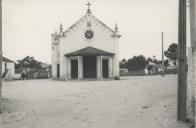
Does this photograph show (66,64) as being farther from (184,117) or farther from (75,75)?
(184,117)

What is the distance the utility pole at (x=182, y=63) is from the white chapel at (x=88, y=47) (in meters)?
29.0

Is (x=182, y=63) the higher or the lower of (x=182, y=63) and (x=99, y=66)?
the lower

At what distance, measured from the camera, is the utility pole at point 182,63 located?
34.9 feet

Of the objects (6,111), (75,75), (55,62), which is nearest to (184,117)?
(6,111)

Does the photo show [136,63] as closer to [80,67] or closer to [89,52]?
[80,67]

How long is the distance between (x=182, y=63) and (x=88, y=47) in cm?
3020

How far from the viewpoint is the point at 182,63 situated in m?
10.8

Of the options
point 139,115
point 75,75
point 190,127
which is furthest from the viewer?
point 75,75

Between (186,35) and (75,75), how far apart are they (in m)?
30.2

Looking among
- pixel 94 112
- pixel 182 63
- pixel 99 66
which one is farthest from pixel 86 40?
pixel 182 63

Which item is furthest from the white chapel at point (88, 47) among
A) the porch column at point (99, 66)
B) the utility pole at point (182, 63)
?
the utility pole at point (182, 63)

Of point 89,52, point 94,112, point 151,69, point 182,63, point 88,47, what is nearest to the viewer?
point 182,63

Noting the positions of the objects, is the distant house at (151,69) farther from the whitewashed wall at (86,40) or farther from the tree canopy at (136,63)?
the whitewashed wall at (86,40)

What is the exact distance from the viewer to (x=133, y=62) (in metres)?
112
